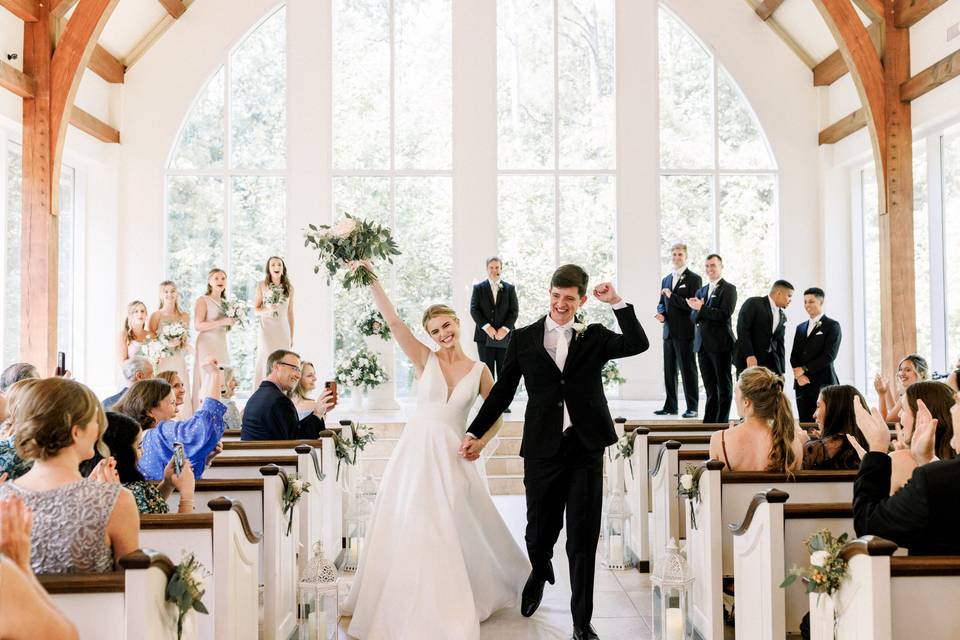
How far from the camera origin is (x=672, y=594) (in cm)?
396

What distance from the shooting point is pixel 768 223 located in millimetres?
12359

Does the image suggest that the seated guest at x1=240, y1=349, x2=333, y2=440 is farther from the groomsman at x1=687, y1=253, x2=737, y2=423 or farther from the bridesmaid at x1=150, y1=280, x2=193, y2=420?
the groomsman at x1=687, y1=253, x2=737, y2=423

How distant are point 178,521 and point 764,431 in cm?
252

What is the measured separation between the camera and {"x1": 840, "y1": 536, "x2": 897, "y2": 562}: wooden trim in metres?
2.56

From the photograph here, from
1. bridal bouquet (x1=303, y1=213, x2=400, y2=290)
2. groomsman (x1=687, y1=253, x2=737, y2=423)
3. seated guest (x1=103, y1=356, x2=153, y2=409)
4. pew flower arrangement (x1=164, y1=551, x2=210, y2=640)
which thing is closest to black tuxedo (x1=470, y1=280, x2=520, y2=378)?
groomsman (x1=687, y1=253, x2=737, y2=423)

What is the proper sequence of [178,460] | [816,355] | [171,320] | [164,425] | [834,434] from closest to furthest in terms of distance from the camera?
1. [178,460]
2. [164,425]
3. [834,434]
4. [816,355]
5. [171,320]

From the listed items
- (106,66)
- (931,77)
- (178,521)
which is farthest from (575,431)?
(106,66)

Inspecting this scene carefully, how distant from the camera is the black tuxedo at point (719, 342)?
28.2 feet

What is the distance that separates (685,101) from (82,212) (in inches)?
317

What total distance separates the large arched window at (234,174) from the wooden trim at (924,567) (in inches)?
406

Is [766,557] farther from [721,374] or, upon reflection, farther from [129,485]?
[721,374]

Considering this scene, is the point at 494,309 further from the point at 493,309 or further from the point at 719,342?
the point at 719,342

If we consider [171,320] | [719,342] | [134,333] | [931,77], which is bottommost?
[719,342]

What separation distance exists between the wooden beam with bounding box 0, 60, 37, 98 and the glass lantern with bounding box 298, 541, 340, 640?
6.58m
